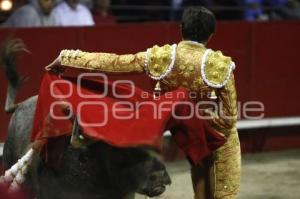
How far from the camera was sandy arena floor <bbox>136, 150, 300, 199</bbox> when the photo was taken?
493 cm

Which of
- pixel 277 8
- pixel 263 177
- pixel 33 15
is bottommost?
pixel 263 177

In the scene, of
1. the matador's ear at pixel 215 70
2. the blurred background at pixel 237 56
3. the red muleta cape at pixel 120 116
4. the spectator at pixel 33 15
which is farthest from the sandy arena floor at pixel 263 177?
the matador's ear at pixel 215 70

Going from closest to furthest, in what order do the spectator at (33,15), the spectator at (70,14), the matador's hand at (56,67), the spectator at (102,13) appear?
the matador's hand at (56,67), the spectator at (33,15), the spectator at (70,14), the spectator at (102,13)

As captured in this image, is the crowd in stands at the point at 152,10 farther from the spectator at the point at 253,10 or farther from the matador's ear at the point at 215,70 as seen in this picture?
the matador's ear at the point at 215,70

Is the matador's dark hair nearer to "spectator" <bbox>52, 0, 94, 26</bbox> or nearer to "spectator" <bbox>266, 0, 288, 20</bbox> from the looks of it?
"spectator" <bbox>52, 0, 94, 26</bbox>

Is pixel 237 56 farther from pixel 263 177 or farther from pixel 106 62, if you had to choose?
pixel 106 62

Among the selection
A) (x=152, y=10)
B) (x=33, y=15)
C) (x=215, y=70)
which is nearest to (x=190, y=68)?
(x=215, y=70)

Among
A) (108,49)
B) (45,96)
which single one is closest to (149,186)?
(45,96)

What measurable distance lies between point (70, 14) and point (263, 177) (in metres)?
2.05

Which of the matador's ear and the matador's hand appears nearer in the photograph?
the matador's ear

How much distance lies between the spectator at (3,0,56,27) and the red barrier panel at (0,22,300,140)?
201 mm

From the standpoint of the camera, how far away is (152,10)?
797cm

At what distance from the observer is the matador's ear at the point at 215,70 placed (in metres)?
2.92

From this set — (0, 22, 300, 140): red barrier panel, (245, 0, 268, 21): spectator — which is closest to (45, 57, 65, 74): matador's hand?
→ (0, 22, 300, 140): red barrier panel
